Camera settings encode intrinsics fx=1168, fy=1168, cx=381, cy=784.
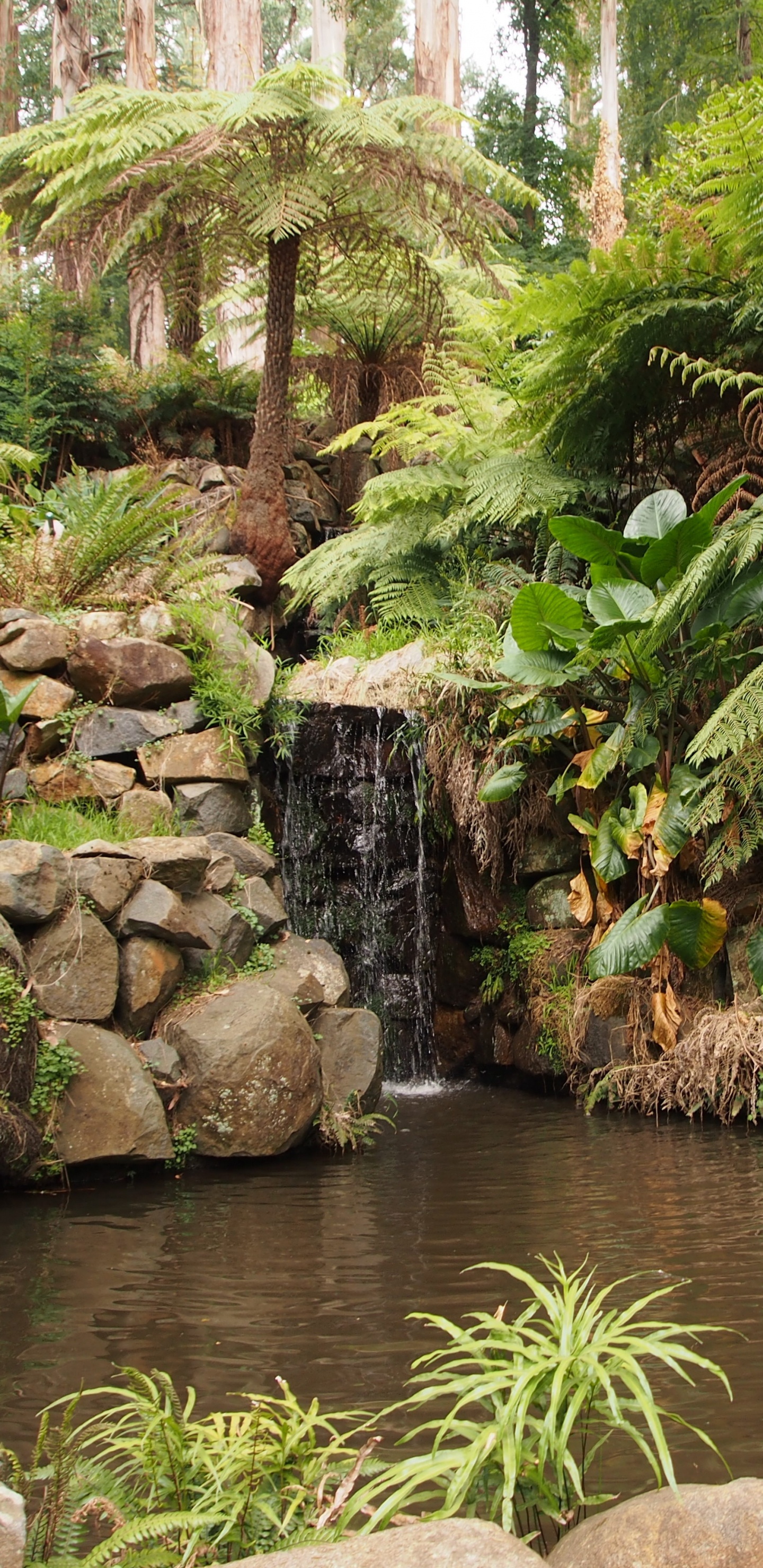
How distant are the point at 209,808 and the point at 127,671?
0.98 m

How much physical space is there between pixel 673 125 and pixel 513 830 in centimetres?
657

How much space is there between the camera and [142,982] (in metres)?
5.71

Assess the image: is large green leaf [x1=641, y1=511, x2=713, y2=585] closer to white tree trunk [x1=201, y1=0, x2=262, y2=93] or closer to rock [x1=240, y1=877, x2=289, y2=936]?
rock [x1=240, y1=877, x2=289, y2=936]

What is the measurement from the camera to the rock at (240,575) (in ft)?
29.0

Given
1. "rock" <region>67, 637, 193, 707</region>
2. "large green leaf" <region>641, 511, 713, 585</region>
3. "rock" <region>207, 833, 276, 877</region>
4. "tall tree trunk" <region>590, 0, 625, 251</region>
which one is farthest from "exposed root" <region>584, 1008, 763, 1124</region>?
"tall tree trunk" <region>590, 0, 625, 251</region>

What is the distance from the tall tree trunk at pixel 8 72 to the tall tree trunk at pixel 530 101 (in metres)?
7.30

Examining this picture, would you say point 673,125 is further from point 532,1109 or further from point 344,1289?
point 344,1289

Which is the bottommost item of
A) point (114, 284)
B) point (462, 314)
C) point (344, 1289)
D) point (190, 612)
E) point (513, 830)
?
point (344, 1289)

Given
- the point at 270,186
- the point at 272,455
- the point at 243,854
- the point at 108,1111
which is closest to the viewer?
the point at 108,1111

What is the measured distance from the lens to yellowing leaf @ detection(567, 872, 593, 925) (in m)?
6.90

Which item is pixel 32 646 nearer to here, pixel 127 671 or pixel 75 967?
pixel 127 671

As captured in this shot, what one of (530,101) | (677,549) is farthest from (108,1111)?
(530,101)

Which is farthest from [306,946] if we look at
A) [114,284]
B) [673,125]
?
[114,284]

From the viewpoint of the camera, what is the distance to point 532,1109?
22.1 feet
